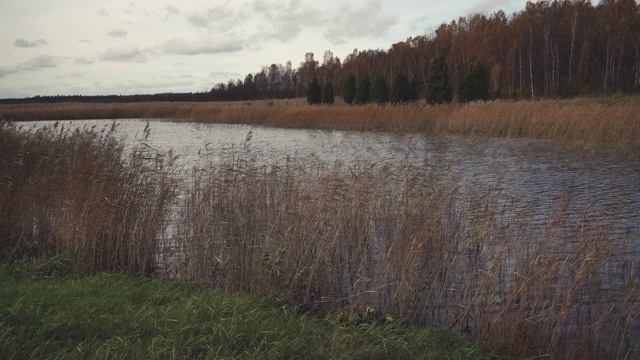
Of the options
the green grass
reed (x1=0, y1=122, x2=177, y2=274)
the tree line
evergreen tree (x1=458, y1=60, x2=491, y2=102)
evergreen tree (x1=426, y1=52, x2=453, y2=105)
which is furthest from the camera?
the tree line

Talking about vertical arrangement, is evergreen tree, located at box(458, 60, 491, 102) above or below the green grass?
above

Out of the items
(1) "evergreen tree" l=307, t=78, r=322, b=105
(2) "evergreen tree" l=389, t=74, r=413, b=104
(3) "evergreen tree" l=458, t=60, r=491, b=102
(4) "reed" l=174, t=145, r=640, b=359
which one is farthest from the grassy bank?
(1) "evergreen tree" l=307, t=78, r=322, b=105

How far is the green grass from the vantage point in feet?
11.0

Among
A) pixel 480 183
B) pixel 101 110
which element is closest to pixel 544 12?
pixel 101 110

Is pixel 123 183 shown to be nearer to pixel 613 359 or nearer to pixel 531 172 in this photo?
pixel 613 359

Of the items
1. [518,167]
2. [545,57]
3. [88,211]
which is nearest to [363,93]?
[545,57]

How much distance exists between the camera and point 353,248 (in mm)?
5812

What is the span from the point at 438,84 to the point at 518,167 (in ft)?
61.0

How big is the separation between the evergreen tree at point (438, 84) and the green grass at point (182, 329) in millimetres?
27091

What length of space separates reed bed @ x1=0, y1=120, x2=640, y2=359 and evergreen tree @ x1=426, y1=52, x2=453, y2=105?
23.9 m

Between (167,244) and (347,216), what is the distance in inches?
89.7

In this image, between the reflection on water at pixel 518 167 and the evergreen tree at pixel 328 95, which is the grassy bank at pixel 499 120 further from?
the evergreen tree at pixel 328 95

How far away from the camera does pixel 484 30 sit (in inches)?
2087

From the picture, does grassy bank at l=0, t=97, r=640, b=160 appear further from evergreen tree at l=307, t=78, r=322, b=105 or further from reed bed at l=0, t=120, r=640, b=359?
evergreen tree at l=307, t=78, r=322, b=105
